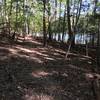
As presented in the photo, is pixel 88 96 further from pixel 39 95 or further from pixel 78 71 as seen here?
pixel 78 71

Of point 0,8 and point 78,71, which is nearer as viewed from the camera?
point 78,71

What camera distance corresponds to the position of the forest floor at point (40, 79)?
9.71 metres

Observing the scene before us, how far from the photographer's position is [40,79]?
11320 millimetres

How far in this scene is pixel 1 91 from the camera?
9.30m

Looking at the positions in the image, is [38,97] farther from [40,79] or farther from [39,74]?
[39,74]

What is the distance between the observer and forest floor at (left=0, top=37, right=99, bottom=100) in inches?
382

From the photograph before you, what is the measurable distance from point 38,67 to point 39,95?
136 inches

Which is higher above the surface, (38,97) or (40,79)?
(40,79)

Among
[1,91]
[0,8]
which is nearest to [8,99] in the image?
[1,91]

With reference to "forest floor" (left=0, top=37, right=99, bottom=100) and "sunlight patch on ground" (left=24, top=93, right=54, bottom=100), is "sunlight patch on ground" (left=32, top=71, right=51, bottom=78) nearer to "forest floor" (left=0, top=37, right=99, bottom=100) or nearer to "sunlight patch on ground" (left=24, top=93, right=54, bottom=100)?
"forest floor" (left=0, top=37, right=99, bottom=100)

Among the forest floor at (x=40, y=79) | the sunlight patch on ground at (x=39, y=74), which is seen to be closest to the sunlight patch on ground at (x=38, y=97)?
the forest floor at (x=40, y=79)

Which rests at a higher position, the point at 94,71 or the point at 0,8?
the point at 0,8

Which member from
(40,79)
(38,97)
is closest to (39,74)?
(40,79)

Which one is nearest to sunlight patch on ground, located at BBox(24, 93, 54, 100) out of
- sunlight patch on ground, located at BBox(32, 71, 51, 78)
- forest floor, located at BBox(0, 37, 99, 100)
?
forest floor, located at BBox(0, 37, 99, 100)
